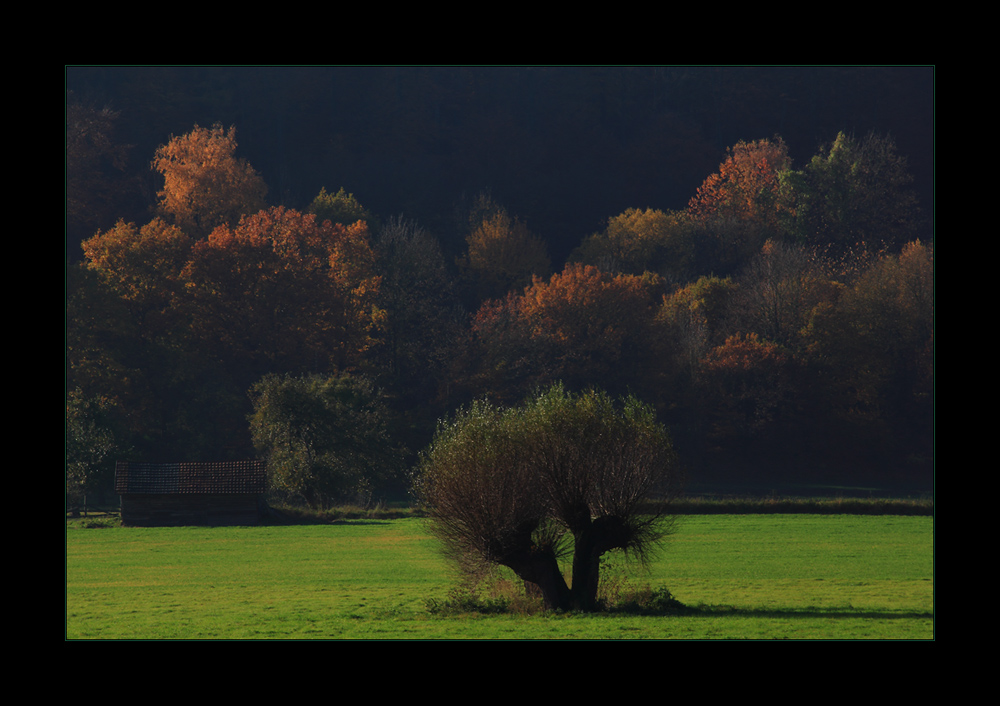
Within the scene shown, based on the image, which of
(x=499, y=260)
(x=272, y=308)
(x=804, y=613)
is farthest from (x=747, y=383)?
(x=804, y=613)

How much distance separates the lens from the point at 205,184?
86.7m

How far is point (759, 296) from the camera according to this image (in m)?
75.7

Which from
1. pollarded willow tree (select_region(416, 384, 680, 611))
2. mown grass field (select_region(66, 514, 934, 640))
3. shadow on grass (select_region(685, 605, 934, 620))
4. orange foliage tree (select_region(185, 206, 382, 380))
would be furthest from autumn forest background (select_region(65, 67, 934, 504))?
pollarded willow tree (select_region(416, 384, 680, 611))

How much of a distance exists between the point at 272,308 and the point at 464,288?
1977cm

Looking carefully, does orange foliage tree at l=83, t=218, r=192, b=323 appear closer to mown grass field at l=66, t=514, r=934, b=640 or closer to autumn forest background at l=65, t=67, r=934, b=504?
autumn forest background at l=65, t=67, r=934, b=504

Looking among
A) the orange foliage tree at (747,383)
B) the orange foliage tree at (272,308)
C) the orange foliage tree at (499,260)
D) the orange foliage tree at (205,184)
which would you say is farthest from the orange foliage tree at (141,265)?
the orange foliage tree at (747,383)

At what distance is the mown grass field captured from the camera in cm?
2095

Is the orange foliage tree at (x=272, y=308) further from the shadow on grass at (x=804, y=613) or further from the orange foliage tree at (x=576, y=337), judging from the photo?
the shadow on grass at (x=804, y=613)

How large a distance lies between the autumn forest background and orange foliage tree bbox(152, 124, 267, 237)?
11.2 inches

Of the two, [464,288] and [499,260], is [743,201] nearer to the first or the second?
[499,260]

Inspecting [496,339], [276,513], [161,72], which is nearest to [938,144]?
[276,513]

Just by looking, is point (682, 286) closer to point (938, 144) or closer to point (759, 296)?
point (759, 296)

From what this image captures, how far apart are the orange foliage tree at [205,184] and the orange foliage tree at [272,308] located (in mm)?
9497

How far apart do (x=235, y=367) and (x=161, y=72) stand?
40.7m
